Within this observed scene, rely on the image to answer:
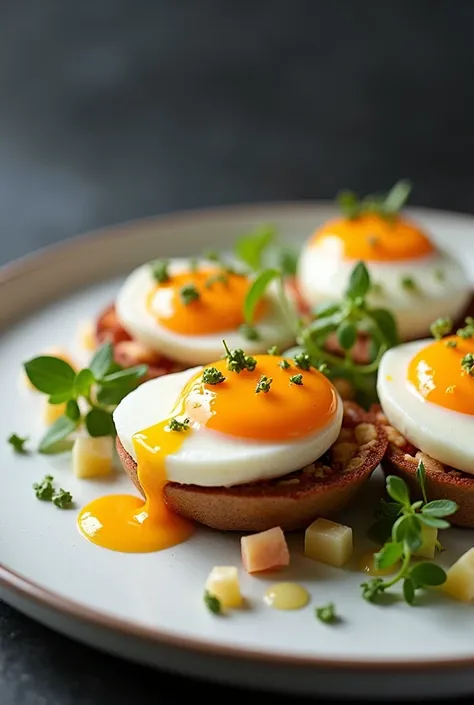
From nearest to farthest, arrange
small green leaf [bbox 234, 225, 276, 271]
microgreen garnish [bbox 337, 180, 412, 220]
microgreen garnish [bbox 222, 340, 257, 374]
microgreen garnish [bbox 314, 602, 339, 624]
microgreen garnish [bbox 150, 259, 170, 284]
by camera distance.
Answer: microgreen garnish [bbox 314, 602, 339, 624] → microgreen garnish [bbox 222, 340, 257, 374] → microgreen garnish [bbox 150, 259, 170, 284] → microgreen garnish [bbox 337, 180, 412, 220] → small green leaf [bbox 234, 225, 276, 271]

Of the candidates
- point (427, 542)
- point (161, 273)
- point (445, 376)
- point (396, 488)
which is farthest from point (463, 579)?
point (161, 273)

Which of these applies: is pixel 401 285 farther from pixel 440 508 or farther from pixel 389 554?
pixel 389 554

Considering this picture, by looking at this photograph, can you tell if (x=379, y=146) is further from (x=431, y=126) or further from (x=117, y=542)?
(x=117, y=542)

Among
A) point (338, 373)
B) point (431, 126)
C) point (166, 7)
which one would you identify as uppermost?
point (166, 7)

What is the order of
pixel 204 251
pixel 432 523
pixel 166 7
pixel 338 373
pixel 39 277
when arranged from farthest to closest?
1. pixel 166 7
2. pixel 204 251
3. pixel 39 277
4. pixel 338 373
5. pixel 432 523

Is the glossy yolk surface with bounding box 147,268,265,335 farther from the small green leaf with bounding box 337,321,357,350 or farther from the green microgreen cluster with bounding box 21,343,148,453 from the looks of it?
the small green leaf with bounding box 337,321,357,350

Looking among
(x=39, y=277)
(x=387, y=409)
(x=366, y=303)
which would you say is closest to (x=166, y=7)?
(x=39, y=277)

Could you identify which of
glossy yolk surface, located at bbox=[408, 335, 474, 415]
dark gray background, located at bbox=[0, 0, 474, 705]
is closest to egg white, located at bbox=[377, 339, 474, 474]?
glossy yolk surface, located at bbox=[408, 335, 474, 415]
